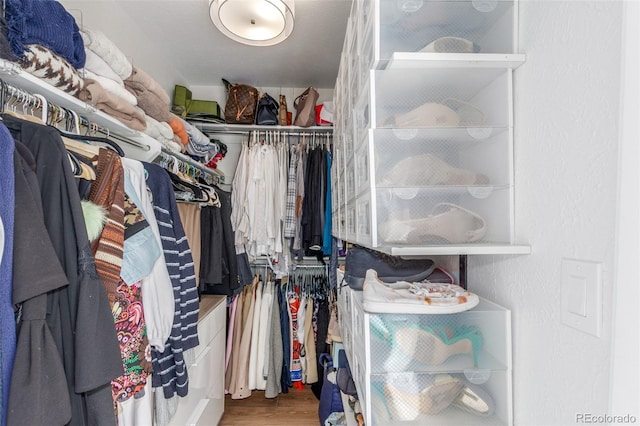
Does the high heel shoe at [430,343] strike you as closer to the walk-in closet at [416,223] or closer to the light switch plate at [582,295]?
the walk-in closet at [416,223]

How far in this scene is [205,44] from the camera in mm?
1877

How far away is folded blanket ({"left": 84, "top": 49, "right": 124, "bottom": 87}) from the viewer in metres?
1.08

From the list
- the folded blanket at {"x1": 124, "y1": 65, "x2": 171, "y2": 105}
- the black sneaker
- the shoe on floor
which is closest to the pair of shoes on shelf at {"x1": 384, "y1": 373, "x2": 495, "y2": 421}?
the shoe on floor

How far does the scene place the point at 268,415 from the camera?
6.34 feet

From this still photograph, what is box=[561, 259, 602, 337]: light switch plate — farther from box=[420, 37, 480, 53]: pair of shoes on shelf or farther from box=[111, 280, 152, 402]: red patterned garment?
box=[111, 280, 152, 402]: red patterned garment

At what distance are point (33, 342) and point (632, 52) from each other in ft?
3.51

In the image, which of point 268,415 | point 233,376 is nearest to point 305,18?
point 233,376

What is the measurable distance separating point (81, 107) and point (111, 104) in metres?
0.17

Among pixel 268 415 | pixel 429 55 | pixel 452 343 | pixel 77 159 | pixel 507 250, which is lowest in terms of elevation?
pixel 268 415

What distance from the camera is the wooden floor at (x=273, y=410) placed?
187cm

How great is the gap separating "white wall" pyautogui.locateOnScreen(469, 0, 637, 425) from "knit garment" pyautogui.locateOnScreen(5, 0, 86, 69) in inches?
47.8

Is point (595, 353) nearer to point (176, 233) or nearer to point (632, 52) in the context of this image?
point (632, 52)

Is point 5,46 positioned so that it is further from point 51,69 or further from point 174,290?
point 174,290

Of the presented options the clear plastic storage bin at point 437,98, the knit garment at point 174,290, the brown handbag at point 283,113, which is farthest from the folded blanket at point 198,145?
the clear plastic storage bin at point 437,98
